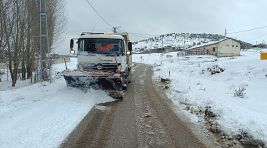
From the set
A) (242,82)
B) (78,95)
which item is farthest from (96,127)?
(242,82)

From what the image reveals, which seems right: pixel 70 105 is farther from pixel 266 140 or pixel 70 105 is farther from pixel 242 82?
pixel 242 82

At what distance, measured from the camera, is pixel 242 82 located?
2130cm

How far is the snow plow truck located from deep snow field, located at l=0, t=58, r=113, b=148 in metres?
0.52

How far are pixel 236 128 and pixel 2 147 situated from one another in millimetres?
5992

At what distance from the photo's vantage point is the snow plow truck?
16438 mm

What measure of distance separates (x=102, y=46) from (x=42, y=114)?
7.91 metres

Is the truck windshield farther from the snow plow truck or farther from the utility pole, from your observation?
→ the utility pole

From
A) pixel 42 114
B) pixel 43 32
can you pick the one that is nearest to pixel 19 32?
pixel 43 32

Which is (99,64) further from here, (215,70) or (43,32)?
(215,70)

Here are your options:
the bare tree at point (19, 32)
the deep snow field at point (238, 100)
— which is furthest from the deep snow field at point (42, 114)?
the bare tree at point (19, 32)

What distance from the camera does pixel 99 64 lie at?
59.1 ft

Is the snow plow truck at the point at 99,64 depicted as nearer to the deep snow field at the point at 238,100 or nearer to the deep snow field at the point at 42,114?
the deep snow field at the point at 42,114

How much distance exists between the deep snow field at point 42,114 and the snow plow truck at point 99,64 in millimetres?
515

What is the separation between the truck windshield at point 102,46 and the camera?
18328 millimetres
